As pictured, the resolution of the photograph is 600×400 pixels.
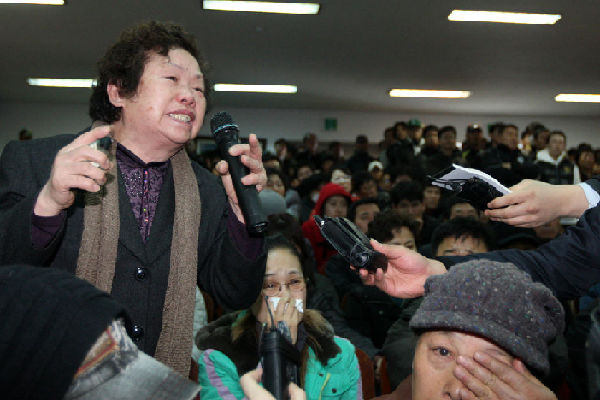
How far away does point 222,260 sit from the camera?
1.67 metres

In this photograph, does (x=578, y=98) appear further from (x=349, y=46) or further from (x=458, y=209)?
(x=458, y=209)

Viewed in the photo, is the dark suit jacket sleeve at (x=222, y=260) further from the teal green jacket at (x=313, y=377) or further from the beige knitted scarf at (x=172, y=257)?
the teal green jacket at (x=313, y=377)

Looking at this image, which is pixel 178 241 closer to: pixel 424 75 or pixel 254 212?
pixel 254 212

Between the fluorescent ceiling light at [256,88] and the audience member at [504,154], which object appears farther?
the fluorescent ceiling light at [256,88]

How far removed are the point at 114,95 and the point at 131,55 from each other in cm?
13

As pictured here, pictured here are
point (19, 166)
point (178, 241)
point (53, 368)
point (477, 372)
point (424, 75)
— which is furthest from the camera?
point (424, 75)

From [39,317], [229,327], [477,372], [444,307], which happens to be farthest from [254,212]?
[229,327]

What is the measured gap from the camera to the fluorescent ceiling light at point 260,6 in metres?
5.98

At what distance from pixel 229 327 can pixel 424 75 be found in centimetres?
770

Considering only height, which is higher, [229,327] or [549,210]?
[549,210]

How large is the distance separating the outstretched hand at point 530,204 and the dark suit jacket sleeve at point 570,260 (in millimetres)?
77

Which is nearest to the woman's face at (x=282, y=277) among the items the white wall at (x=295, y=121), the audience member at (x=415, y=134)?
the audience member at (x=415, y=134)

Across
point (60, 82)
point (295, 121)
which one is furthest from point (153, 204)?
point (295, 121)

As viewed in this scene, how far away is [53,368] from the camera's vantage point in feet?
2.18
